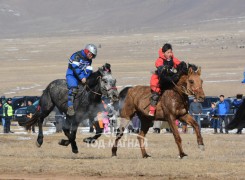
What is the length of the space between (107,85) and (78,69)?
33.0 inches

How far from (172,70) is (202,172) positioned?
359 centimetres

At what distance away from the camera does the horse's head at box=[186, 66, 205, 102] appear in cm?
1592

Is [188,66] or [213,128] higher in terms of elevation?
[188,66]

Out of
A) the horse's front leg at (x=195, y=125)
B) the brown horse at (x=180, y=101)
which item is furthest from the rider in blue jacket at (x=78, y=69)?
the horse's front leg at (x=195, y=125)

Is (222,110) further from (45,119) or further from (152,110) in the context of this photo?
(152,110)

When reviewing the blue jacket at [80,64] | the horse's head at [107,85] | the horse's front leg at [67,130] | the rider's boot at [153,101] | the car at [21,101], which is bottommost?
the car at [21,101]

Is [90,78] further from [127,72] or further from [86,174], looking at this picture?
[127,72]

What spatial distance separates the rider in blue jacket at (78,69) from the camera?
1706cm

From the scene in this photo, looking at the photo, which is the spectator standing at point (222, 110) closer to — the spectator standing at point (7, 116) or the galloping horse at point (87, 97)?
the spectator standing at point (7, 116)

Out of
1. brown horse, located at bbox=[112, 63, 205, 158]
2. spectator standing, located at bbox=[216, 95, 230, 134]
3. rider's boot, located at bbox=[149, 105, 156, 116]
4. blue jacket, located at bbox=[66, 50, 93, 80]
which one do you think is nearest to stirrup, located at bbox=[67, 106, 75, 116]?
blue jacket, located at bbox=[66, 50, 93, 80]

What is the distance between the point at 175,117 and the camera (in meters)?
16.3

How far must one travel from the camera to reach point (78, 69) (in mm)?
17094

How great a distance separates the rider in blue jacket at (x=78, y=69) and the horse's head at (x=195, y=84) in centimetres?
239

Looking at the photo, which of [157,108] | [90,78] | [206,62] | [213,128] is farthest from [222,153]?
[206,62]
